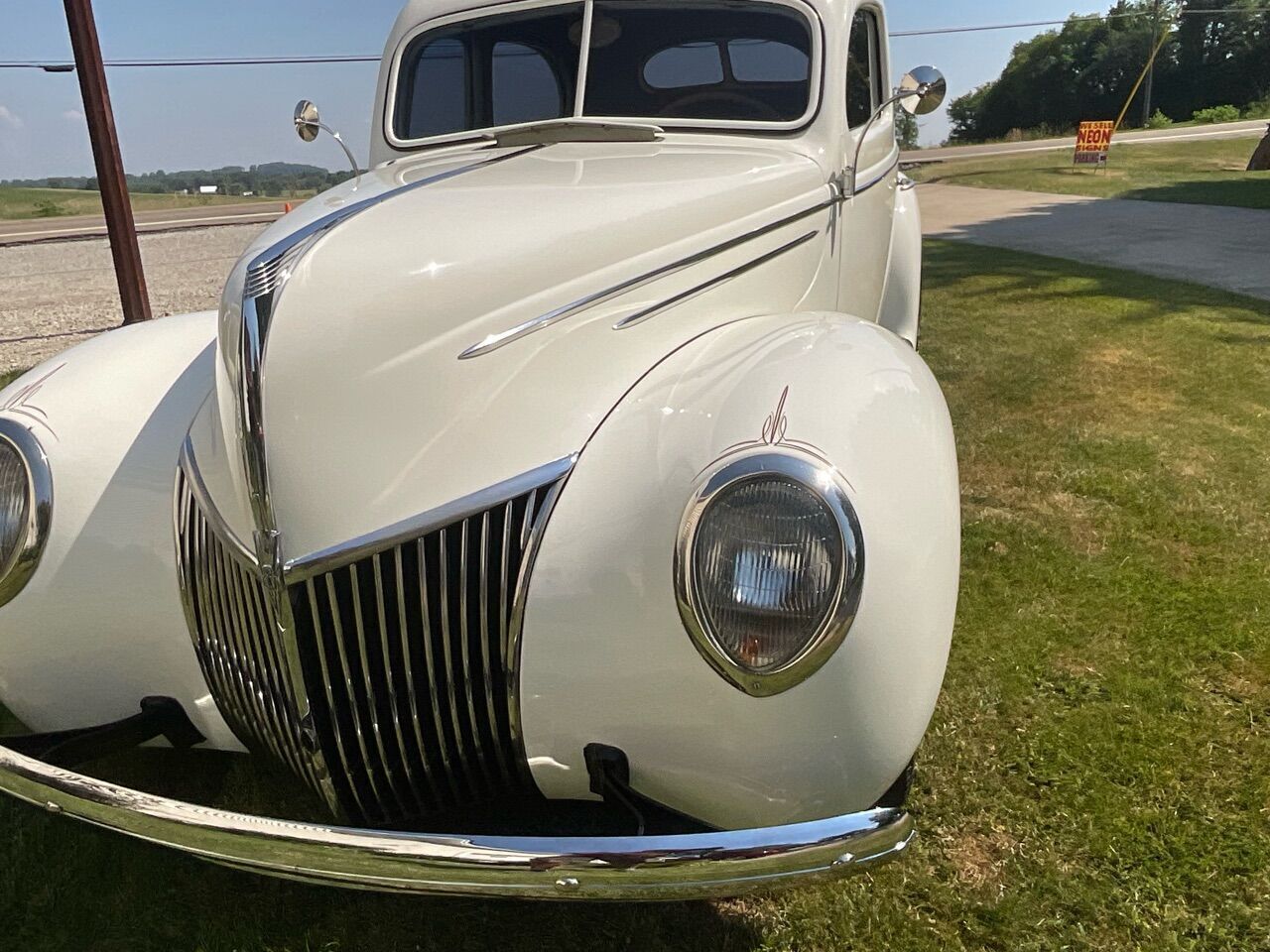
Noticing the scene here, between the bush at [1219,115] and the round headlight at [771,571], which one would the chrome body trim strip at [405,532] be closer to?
the round headlight at [771,571]

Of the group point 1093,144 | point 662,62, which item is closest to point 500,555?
point 662,62

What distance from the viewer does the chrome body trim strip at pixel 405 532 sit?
5.05 ft

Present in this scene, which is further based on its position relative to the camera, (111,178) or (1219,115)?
(1219,115)

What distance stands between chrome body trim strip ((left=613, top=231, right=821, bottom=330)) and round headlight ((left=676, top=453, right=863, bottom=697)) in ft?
1.88

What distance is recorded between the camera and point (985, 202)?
14.4 m

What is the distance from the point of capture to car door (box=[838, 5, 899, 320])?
3014 mm

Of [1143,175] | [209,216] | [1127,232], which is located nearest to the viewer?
[1127,232]

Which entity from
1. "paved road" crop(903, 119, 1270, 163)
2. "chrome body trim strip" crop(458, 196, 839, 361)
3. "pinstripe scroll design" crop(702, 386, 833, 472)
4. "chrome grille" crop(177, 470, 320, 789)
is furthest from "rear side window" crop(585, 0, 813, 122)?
"paved road" crop(903, 119, 1270, 163)

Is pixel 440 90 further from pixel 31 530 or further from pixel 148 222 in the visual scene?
pixel 148 222

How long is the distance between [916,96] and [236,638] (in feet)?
8.38

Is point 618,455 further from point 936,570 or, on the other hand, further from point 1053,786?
point 1053,786

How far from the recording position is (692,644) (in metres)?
1.50

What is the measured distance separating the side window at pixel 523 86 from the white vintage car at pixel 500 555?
2.59ft

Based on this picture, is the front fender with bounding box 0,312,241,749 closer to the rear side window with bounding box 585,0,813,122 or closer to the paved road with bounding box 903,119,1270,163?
the rear side window with bounding box 585,0,813,122
